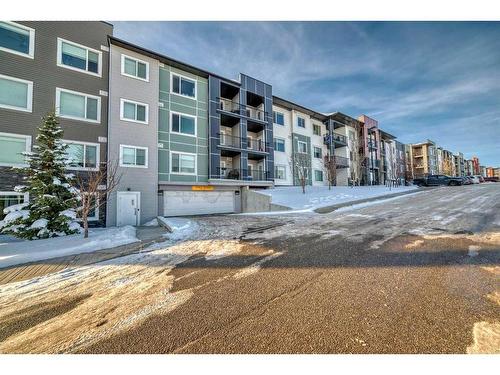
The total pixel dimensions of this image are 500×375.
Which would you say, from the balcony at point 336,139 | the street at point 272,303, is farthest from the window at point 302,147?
the street at point 272,303

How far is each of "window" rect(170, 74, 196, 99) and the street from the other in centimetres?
1760

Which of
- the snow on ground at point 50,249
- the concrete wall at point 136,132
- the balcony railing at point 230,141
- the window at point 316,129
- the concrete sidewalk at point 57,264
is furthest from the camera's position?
the window at point 316,129

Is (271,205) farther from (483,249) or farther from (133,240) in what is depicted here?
(483,249)

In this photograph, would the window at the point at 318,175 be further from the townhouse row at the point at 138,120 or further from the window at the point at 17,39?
the window at the point at 17,39

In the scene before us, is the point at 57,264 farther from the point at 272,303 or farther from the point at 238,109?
the point at 238,109

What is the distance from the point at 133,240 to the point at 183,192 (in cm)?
1042

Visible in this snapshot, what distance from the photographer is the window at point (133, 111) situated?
53.4ft

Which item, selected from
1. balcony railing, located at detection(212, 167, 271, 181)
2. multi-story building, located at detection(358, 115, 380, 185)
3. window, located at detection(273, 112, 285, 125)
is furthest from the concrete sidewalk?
multi-story building, located at detection(358, 115, 380, 185)

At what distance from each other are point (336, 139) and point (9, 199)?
1422 inches

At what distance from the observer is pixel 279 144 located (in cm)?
2727

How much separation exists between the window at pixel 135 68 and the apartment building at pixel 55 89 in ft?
4.04

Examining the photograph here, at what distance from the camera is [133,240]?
340 inches
